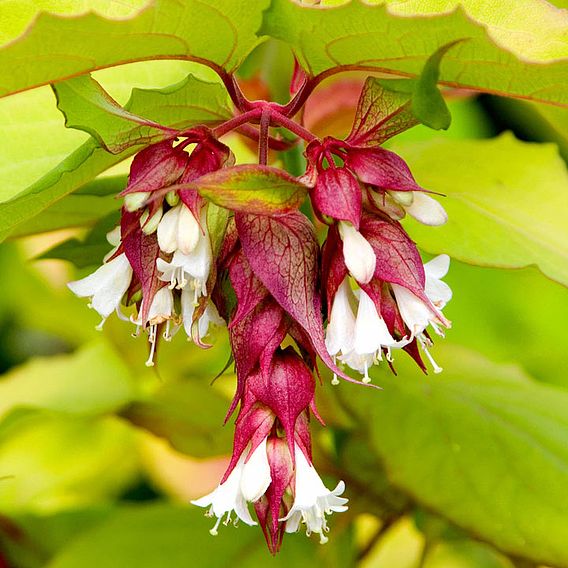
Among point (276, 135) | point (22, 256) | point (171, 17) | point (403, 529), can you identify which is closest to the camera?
point (171, 17)

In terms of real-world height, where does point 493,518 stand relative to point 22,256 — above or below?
above

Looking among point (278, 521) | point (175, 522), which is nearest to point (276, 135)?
point (278, 521)

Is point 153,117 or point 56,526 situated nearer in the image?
point 153,117

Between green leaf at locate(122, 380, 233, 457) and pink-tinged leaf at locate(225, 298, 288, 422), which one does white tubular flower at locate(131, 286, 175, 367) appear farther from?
green leaf at locate(122, 380, 233, 457)

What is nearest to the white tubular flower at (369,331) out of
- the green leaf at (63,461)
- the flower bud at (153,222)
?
the flower bud at (153,222)

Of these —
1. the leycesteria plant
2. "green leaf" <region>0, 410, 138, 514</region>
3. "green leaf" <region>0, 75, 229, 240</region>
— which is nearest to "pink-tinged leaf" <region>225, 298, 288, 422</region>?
the leycesteria plant

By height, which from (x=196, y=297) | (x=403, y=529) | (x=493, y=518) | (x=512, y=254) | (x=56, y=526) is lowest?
(x=403, y=529)

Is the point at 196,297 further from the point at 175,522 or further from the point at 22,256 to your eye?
the point at 22,256

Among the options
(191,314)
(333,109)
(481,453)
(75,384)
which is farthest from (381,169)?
(75,384)
